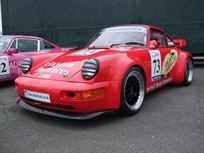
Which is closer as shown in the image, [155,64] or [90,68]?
[90,68]

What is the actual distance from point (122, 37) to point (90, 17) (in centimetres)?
410

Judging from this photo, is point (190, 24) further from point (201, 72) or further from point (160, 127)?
point (160, 127)

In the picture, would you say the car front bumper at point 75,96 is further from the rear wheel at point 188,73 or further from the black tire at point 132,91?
the rear wheel at point 188,73

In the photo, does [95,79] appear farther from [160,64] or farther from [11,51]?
[11,51]

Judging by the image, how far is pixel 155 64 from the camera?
12.9 feet

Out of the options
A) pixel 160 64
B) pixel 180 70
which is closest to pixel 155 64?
pixel 160 64

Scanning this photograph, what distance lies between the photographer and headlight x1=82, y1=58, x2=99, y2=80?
9.42ft

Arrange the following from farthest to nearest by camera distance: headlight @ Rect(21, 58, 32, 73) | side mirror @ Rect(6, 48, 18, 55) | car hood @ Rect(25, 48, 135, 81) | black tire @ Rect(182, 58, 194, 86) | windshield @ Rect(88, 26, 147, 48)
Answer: side mirror @ Rect(6, 48, 18, 55) < black tire @ Rect(182, 58, 194, 86) < windshield @ Rect(88, 26, 147, 48) < headlight @ Rect(21, 58, 32, 73) < car hood @ Rect(25, 48, 135, 81)

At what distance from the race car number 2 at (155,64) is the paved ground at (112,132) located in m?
0.46

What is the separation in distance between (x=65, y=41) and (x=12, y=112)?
Answer: 516cm

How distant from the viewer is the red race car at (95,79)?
282 cm

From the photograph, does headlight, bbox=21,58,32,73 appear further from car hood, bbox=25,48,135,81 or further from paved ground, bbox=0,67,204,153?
paved ground, bbox=0,67,204,153

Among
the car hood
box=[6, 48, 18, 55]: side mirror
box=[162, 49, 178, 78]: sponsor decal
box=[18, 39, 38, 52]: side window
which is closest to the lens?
the car hood

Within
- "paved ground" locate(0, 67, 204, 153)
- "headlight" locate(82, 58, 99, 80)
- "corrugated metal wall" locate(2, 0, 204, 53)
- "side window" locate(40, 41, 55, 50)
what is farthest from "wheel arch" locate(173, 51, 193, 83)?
"side window" locate(40, 41, 55, 50)
